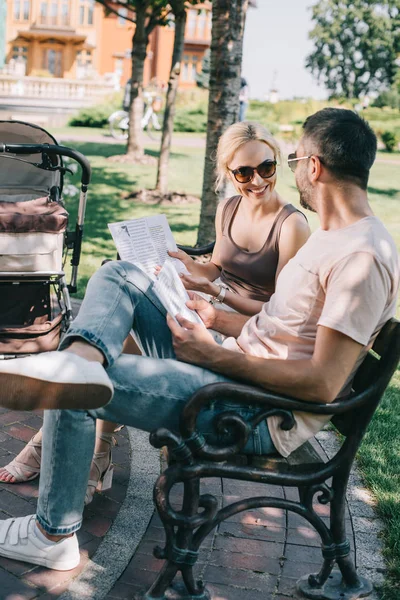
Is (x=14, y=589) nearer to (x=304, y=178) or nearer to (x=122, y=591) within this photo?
(x=122, y=591)

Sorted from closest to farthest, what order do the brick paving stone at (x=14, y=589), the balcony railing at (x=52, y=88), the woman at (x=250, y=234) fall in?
the brick paving stone at (x=14, y=589), the woman at (x=250, y=234), the balcony railing at (x=52, y=88)

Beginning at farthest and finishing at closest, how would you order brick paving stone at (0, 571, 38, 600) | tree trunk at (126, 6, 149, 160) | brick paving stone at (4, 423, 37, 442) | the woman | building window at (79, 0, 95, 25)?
building window at (79, 0, 95, 25)
tree trunk at (126, 6, 149, 160)
brick paving stone at (4, 423, 37, 442)
the woman
brick paving stone at (0, 571, 38, 600)

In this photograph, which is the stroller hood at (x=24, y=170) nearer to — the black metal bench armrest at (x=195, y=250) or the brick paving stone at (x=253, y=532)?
the black metal bench armrest at (x=195, y=250)

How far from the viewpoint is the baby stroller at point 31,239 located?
4.21m

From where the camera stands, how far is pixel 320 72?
8262cm

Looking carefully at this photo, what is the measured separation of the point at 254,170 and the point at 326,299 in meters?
1.45

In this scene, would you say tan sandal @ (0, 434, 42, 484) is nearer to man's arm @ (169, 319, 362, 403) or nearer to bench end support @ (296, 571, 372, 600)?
man's arm @ (169, 319, 362, 403)

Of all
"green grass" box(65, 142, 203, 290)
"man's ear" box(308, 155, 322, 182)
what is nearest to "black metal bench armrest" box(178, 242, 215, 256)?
"man's ear" box(308, 155, 322, 182)

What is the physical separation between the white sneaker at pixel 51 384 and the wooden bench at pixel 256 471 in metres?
0.24

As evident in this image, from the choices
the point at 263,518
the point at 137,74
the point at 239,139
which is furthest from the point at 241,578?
the point at 137,74

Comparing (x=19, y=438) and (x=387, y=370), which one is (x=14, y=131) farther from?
(x=387, y=370)

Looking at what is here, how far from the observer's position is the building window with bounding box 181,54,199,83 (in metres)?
62.2

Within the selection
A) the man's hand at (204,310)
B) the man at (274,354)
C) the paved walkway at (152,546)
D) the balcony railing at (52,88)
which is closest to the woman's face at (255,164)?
the man's hand at (204,310)

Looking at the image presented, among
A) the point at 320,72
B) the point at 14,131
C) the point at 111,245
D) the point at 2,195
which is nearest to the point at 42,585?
the point at 2,195
